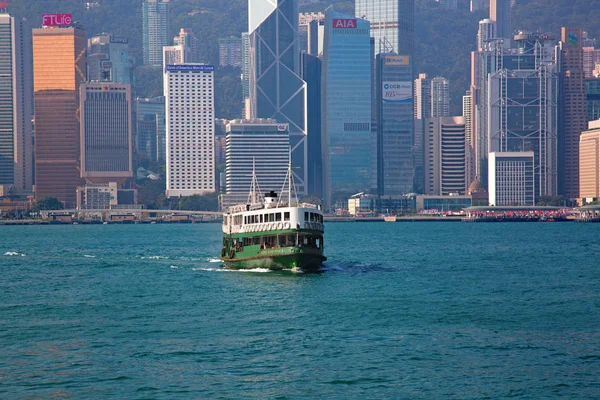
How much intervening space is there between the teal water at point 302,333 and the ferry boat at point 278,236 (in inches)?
62.3

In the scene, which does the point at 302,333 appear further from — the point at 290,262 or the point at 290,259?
the point at 290,262

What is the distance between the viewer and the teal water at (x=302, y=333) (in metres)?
43.5

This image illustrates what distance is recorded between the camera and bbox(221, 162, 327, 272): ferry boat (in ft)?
269

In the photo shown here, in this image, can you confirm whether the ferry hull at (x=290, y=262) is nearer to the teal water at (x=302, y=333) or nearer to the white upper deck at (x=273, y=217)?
the teal water at (x=302, y=333)

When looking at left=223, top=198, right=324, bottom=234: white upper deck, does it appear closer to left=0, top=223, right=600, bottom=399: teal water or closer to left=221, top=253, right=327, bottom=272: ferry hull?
left=221, top=253, right=327, bottom=272: ferry hull

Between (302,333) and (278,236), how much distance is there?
91.0 feet

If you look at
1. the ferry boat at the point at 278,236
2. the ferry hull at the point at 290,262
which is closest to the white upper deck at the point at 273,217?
the ferry boat at the point at 278,236

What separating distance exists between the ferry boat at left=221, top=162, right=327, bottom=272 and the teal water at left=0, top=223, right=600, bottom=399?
1.58 metres

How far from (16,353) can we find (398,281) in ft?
128

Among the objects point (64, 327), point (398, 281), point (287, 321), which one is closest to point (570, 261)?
point (398, 281)

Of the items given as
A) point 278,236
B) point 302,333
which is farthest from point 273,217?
point 302,333

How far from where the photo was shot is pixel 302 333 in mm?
55969

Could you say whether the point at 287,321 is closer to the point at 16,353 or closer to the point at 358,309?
the point at 358,309

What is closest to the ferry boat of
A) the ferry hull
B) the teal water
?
the ferry hull
